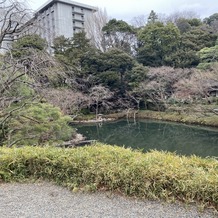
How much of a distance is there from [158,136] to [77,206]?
10.4 m

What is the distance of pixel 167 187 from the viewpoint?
2.28 metres

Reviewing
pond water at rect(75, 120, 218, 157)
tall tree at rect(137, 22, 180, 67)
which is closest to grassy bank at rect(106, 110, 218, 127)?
pond water at rect(75, 120, 218, 157)

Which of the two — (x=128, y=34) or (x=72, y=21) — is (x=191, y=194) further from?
(x=72, y=21)

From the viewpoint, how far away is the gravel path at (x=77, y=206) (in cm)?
209

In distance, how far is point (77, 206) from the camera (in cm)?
229

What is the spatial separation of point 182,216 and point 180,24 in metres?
26.1

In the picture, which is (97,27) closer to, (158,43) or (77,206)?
(158,43)

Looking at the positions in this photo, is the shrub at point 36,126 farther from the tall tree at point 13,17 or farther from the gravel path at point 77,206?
the gravel path at point 77,206

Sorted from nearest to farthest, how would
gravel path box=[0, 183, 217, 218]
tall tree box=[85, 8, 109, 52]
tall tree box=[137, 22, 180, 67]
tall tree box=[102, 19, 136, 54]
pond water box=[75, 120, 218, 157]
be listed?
gravel path box=[0, 183, 217, 218] < pond water box=[75, 120, 218, 157] < tall tree box=[137, 22, 180, 67] < tall tree box=[102, 19, 136, 54] < tall tree box=[85, 8, 109, 52]

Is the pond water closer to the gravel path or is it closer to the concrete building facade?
the gravel path

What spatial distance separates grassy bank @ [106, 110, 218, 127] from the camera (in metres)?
13.8

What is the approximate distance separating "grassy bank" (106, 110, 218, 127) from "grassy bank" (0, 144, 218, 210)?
11928 mm

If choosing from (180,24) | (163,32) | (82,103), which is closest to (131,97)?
(82,103)

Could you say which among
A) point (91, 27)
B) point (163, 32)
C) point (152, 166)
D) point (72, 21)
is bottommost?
point (152, 166)
